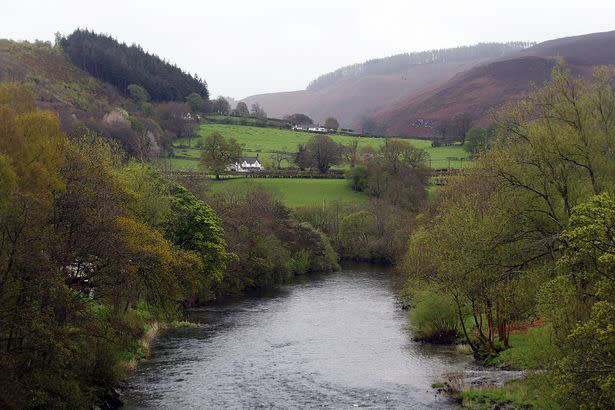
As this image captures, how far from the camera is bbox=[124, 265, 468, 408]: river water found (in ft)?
95.1

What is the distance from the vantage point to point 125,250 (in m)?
28.6

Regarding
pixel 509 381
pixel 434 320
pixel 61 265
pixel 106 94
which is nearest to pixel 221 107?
pixel 106 94

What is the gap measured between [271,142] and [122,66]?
54.5m

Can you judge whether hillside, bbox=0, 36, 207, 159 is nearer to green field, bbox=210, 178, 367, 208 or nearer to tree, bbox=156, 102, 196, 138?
tree, bbox=156, 102, 196, 138

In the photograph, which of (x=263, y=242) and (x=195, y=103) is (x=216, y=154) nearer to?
(x=263, y=242)

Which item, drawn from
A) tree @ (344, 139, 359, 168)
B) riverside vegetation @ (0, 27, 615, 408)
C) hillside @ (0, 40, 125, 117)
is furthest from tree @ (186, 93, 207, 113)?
riverside vegetation @ (0, 27, 615, 408)

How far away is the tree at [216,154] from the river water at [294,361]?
5452 cm

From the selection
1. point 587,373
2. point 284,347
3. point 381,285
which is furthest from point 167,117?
point 587,373

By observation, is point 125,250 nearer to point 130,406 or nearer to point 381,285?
point 130,406

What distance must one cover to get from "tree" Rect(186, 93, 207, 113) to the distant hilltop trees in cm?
660

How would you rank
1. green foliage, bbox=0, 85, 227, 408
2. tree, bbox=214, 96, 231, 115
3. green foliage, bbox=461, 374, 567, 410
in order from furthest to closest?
tree, bbox=214, 96, 231, 115 < green foliage, bbox=461, 374, 567, 410 < green foliage, bbox=0, 85, 227, 408

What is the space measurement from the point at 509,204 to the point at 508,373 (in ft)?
25.9

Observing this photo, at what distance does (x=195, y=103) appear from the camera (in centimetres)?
16938

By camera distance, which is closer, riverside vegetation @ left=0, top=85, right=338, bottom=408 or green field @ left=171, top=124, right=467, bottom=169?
riverside vegetation @ left=0, top=85, right=338, bottom=408
